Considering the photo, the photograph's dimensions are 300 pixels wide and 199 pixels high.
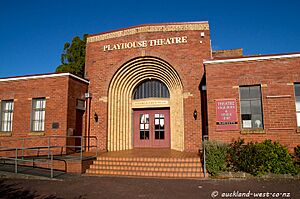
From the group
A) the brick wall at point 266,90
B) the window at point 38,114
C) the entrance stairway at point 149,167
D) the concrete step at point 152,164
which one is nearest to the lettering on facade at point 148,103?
the brick wall at point 266,90

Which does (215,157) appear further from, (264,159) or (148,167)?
(148,167)

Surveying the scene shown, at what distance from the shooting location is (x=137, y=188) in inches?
259

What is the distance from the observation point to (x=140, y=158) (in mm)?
9211

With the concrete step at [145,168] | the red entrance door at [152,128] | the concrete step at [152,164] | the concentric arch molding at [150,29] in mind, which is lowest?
the concrete step at [145,168]

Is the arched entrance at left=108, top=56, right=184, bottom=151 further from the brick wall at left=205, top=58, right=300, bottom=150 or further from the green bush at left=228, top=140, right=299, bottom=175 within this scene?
the green bush at left=228, top=140, right=299, bottom=175

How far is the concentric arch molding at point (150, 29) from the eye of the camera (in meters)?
12.2

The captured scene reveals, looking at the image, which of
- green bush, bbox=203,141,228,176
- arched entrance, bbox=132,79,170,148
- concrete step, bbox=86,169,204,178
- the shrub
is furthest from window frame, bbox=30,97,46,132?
the shrub

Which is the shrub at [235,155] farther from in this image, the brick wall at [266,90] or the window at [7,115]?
the window at [7,115]

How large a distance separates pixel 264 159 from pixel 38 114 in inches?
421

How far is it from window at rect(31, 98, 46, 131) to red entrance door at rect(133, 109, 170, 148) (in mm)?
5143

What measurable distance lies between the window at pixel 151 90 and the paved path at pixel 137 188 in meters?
6.79

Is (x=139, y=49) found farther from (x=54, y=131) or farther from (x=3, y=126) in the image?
(x=3, y=126)

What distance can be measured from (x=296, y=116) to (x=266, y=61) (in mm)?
2421

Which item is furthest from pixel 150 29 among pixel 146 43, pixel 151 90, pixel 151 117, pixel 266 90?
pixel 266 90
